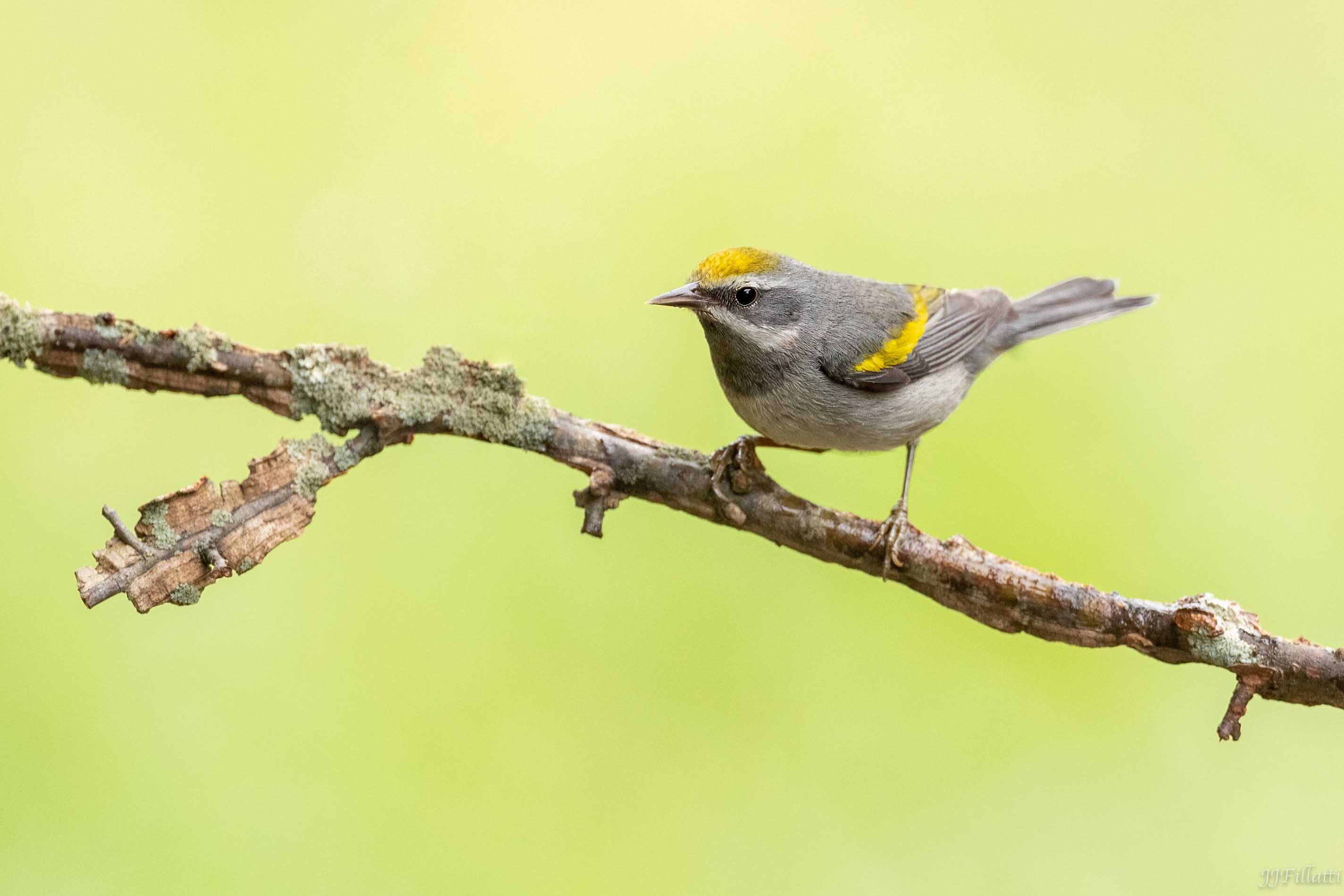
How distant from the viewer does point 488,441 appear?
120 inches

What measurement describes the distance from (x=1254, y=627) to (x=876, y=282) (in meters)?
1.87

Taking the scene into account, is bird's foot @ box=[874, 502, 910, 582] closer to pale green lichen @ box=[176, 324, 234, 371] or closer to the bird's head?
the bird's head

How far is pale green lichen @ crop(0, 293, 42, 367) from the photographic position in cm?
257

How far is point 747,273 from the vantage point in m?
3.36

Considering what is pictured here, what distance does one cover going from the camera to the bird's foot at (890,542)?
303 centimetres

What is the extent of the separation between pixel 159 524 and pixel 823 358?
Answer: 2.13m

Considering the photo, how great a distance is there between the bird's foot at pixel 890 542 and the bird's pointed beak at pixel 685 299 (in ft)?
3.05

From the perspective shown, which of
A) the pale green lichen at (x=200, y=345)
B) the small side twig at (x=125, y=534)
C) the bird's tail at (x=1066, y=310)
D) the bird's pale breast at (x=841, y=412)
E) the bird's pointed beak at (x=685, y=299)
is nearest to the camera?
the small side twig at (x=125, y=534)

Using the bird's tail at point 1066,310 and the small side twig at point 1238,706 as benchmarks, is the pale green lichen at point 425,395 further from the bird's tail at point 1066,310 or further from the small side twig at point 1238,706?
the bird's tail at point 1066,310

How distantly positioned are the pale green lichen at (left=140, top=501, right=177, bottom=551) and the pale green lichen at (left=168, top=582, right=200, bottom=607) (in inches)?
4.0

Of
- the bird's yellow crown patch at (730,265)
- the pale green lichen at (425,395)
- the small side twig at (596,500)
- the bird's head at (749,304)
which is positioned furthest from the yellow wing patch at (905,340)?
the pale green lichen at (425,395)

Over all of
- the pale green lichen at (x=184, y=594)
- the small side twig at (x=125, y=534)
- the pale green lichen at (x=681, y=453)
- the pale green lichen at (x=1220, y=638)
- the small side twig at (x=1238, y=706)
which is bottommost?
the small side twig at (x=1238, y=706)

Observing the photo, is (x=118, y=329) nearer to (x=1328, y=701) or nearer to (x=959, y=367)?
(x=959, y=367)

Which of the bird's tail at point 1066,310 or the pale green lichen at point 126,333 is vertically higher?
the bird's tail at point 1066,310
